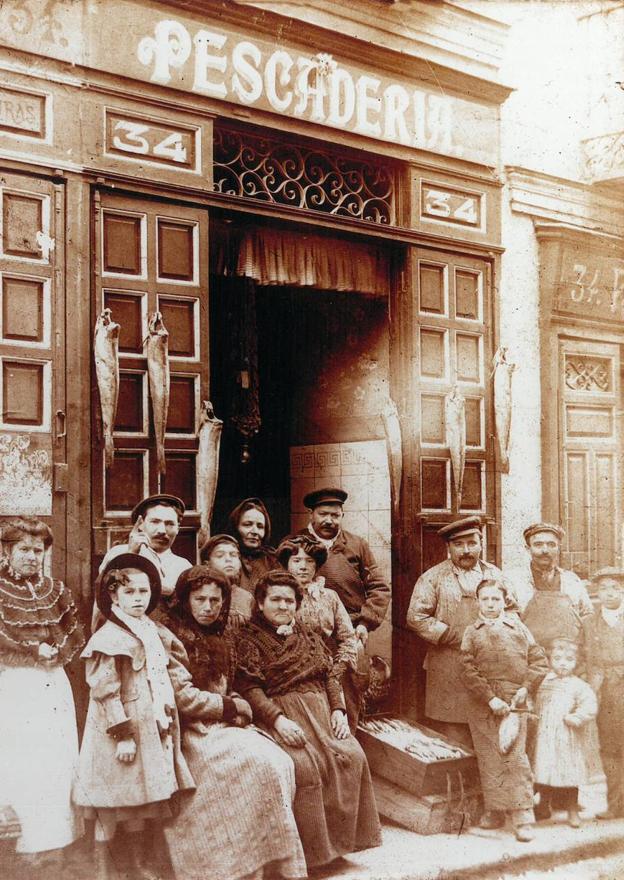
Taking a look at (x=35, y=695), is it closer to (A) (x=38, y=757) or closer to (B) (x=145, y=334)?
(A) (x=38, y=757)

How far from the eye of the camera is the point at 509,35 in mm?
6777

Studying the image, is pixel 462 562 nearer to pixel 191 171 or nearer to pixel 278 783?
pixel 278 783

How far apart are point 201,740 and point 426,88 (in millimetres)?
4190

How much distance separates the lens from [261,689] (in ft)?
17.0

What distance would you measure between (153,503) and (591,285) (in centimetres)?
375

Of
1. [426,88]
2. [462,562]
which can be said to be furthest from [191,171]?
[462,562]

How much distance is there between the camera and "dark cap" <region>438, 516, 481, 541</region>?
6.39 metres

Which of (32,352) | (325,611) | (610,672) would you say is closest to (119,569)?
(32,352)

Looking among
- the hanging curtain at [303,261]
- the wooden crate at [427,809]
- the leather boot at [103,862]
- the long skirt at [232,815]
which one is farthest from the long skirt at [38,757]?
the hanging curtain at [303,261]

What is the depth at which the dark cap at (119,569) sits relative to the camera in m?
4.79

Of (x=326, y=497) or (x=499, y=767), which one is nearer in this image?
(x=499, y=767)

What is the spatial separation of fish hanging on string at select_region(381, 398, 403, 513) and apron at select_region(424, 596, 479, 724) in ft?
2.57

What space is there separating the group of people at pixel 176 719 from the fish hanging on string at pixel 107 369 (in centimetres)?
42

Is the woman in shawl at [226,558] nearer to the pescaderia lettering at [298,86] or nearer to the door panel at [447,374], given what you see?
the door panel at [447,374]
